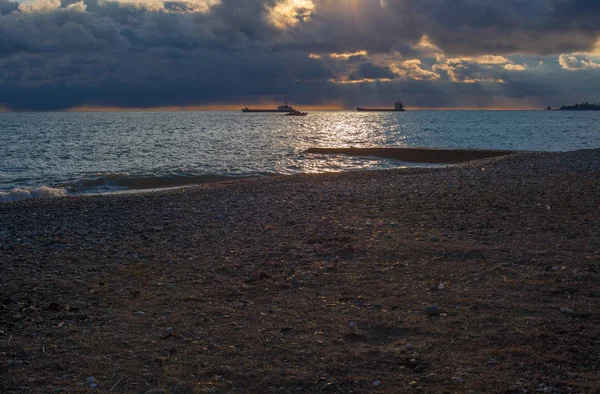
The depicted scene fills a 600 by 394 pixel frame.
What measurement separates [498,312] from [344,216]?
7.03 metres

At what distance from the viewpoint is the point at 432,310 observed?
6.74 metres

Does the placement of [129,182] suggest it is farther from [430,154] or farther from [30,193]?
[430,154]

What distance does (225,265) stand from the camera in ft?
31.0

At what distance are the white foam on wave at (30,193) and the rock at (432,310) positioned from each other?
21.8m

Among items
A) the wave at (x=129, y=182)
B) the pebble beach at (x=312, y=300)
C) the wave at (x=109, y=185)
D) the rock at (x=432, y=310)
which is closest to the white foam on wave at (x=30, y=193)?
the wave at (x=109, y=185)

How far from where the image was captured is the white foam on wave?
2331 centimetres

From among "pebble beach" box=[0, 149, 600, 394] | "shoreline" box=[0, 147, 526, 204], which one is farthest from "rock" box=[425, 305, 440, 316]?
"shoreline" box=[0, 147, 526, 204]

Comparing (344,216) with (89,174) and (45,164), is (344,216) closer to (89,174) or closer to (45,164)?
(89,174)

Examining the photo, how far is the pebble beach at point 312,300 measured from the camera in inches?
206

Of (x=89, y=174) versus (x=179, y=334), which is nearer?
(x=179, y=334)

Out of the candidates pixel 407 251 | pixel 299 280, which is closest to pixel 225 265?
pixel 299 280

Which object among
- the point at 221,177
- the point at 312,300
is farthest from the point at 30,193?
the point at 312,300

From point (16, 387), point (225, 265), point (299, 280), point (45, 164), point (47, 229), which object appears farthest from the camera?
point (45, 164)

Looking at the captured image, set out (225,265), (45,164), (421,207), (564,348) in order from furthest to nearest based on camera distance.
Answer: (45,164) → (421,207) → (225,265) → (564,348)
